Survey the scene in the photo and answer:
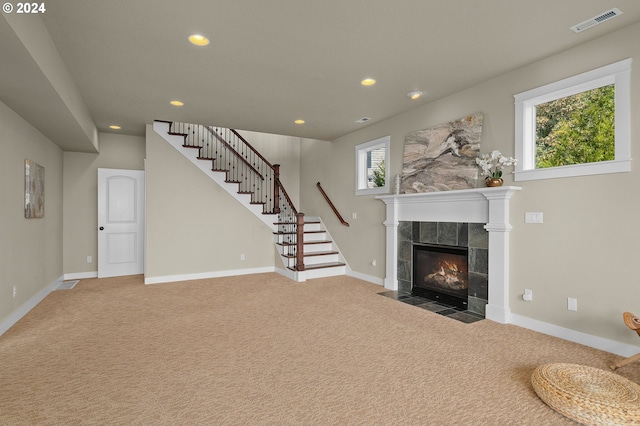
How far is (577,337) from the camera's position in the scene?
3.21 metres

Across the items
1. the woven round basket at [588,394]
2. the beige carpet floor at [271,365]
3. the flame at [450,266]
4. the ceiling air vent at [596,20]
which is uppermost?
the ceiling air vent at [596,20]

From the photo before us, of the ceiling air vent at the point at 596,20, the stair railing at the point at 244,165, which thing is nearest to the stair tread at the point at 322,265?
the stair railing at the point at 244,165

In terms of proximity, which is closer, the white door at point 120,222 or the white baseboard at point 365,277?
the white baseboard at point 365,277

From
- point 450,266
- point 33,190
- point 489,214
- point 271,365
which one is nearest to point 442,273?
point 450,266

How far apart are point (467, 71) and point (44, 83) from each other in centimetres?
424

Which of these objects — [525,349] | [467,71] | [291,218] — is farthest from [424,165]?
[291,218]

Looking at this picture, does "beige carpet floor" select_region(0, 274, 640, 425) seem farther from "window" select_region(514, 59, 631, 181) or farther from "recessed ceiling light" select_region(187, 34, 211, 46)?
"recessed ceiling light" select_region(187, 34, 211, 46)

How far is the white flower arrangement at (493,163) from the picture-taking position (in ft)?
12.3

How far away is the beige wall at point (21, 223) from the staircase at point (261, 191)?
1.85m

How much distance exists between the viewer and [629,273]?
2.89 metres

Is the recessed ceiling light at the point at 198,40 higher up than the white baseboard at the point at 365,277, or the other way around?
the recessed ceiling light at the point at 198,40

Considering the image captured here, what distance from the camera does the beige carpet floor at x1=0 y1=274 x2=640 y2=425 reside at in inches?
82.9

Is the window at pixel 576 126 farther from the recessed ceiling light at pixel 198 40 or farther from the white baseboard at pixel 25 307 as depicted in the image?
the white baseboard at pixel 25 307

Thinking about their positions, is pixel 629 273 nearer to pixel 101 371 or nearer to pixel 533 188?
pixel 533 188
